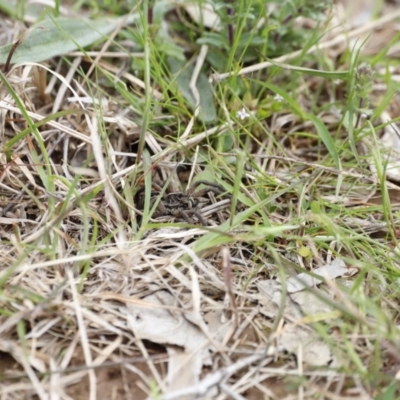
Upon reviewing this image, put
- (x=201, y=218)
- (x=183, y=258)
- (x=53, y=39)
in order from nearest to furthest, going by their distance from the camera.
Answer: (x=183, y=258) < (x=201, y=218) < (x=53, y=39)

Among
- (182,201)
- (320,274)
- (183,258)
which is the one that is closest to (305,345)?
(320,274)

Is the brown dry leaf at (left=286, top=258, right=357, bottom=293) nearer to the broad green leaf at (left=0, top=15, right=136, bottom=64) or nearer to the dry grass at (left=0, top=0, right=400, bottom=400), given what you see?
the dry grass at (left=0, top=0, right=400, bottom=400)

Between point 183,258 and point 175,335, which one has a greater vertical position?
point 183,258

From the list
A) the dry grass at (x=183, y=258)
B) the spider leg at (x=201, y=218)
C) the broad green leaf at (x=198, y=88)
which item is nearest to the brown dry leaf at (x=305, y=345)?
the dry grass at (x=183, y=258)

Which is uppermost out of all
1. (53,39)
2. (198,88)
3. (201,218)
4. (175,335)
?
(53,39)

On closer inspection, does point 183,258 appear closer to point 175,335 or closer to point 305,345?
point 175,335

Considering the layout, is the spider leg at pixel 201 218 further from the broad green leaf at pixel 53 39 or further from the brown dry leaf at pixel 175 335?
the broad green leaf at pixel 53 39

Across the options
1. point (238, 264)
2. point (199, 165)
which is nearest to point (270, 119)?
point (199, 165)
